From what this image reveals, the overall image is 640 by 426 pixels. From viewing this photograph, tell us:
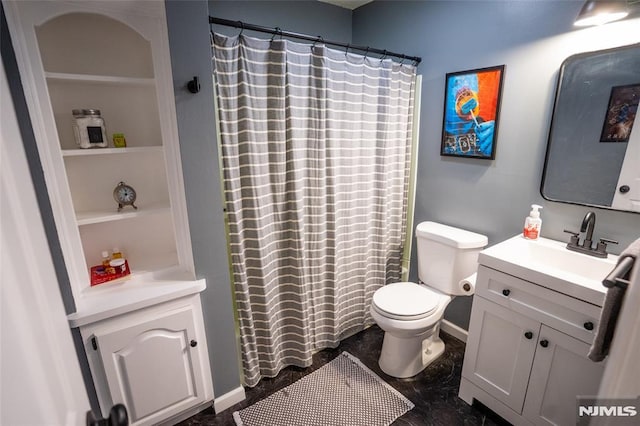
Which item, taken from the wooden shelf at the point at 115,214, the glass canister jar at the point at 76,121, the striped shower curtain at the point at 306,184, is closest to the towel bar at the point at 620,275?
the striped shower curtain at the point at 306,184

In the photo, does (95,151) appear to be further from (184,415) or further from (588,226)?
(588,226)

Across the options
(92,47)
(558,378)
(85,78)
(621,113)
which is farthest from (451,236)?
(92,47)

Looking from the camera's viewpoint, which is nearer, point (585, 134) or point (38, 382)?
point (38, 382)

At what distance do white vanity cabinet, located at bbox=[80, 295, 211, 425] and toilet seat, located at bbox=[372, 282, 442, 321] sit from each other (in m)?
1.00

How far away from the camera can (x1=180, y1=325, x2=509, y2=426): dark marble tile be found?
1608mm

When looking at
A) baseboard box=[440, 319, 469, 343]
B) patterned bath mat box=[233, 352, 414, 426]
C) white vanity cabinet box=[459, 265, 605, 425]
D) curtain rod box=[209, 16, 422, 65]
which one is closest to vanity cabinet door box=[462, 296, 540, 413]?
white vanity cabinet box=[459, 265, 605, 425]

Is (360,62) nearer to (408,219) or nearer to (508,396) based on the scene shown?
(408,219)

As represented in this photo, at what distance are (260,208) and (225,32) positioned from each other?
1177 millimetres

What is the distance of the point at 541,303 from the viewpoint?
132 centimetres

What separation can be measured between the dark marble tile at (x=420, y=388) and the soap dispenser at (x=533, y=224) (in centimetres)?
96

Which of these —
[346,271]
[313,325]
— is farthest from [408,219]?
[313,325]

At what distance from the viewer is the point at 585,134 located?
1.47m

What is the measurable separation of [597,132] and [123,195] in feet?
7.41

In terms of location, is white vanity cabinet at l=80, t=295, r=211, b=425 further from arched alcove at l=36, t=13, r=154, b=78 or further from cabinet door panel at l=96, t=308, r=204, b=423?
arched alcove at l=36, t=13, r=154, b=78
